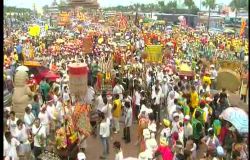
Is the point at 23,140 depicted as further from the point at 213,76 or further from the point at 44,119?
the point at 213,76

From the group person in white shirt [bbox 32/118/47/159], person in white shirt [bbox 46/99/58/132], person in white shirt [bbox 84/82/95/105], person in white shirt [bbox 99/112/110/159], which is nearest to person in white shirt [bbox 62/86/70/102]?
person in white shirt [bbox 84/82/95/105]

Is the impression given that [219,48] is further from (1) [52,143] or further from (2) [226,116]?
(1) [52,143]

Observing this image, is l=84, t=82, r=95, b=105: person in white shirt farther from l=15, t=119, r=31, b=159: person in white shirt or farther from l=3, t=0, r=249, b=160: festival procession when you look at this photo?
l=15, t=119, r=31, b=159: person in white shirt

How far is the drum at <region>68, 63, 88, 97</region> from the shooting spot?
9805mm

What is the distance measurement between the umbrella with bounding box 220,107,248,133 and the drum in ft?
11.4

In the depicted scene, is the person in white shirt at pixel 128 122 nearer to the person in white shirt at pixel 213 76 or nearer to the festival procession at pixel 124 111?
the festival procession at pixel 124 111

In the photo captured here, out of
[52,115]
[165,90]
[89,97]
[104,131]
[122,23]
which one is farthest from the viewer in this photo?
[122,23]

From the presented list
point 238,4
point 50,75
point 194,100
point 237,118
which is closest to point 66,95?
point 50,75

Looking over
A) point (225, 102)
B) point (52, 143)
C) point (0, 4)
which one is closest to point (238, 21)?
point (225, 102)

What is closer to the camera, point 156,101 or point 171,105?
point 171,105

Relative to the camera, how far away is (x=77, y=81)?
32.2ft

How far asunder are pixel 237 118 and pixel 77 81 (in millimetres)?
3883

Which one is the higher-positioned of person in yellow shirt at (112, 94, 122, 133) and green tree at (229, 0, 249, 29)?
green tree at (229, 0, 249, 29)

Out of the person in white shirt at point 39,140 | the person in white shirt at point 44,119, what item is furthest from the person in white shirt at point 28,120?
the person in white shirt at point 39,140
